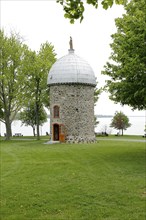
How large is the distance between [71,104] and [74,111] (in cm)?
91

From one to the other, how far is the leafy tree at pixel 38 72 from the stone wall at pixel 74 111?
6.28 metres

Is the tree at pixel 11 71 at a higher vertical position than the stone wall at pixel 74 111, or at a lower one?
higher

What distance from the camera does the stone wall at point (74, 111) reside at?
3891 cm

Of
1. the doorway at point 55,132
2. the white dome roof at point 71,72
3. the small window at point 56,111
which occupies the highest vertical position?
the white dome roof at point 71,72

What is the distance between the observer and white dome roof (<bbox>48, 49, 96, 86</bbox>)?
39.2 metres

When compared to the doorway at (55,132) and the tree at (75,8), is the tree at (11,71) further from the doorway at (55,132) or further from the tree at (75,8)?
the tree at (75,8)

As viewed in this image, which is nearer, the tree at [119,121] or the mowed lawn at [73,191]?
the mowed lawn at [73,191]

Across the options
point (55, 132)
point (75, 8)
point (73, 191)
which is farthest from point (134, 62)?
point (55, 132)

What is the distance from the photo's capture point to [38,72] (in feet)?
147

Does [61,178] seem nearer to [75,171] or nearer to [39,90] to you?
[75,171]

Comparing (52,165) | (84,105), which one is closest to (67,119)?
(84,105)

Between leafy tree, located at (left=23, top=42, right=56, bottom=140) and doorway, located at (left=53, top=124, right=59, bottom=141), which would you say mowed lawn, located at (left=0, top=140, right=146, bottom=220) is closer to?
doorway, located at (left=53, top=124, right=59, bottom=141)

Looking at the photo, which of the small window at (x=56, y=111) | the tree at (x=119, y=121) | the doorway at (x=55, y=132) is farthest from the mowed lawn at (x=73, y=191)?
the tree at (x=119, y=121)

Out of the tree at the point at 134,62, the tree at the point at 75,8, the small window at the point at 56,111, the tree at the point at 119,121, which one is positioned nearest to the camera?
A: the tree at the point at 75,8
